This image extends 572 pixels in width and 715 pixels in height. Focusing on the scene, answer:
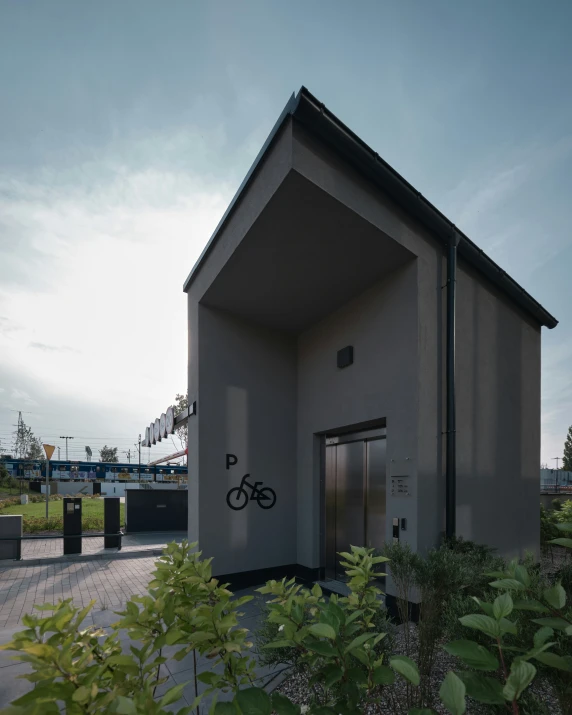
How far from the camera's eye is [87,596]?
25.4ft

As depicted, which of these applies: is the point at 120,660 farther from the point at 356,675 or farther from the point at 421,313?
the point at 421,313

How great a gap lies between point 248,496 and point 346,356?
3.25m

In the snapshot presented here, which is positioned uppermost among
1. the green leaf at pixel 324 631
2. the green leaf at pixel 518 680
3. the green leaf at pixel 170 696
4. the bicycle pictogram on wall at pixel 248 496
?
the green leaf at pixel 518 680

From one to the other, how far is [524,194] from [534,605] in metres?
8.29

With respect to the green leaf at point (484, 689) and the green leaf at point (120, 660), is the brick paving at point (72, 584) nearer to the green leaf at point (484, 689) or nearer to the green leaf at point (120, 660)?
the green leaf at point (120, 660)

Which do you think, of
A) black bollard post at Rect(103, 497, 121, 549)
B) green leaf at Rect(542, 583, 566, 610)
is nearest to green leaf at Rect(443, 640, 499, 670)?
green leaf at Rect(542, 583, 566, 610)

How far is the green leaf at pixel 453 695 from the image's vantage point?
101 centimetres

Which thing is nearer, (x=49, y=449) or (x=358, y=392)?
Answer: (x=358, y=392)

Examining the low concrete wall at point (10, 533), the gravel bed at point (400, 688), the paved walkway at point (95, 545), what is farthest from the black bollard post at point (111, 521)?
the gravel bed at point (400, 688)

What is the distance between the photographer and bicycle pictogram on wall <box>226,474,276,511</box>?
26.1 feet

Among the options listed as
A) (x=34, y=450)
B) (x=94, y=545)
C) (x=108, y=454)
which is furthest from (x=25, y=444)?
(x=94, y=545)

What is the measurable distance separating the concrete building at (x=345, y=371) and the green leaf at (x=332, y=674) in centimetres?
467

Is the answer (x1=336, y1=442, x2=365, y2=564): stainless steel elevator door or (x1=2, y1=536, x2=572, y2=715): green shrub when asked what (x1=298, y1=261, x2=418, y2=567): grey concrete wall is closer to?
(x1=336, y1=442, x2=365, y2=564): stainless steel elevator door

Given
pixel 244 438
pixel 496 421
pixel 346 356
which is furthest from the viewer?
pixel 244 438
